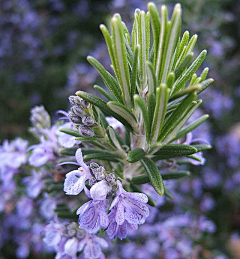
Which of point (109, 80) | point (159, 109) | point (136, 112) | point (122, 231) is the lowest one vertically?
point (122, 231)

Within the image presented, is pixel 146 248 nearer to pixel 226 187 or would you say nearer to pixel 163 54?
pixel 226 187

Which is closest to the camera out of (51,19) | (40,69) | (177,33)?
(177,33)

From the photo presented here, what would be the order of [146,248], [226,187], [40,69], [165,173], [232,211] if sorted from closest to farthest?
[165,173] → [146,248] → [226,187] → [232,211] → [40,69]

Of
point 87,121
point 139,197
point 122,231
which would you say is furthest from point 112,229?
point 87,121

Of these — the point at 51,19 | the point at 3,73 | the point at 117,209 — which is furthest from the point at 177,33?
the point at 51,19

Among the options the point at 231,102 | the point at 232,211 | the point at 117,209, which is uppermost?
the point at 231,102

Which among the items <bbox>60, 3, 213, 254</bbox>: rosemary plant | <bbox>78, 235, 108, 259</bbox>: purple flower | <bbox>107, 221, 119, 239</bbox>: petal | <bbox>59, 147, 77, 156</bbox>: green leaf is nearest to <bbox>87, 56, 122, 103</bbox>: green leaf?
<bbox>60, 3, 213, 254</bbox>: rosemary plant

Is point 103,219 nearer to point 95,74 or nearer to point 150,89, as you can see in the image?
point 150,89
